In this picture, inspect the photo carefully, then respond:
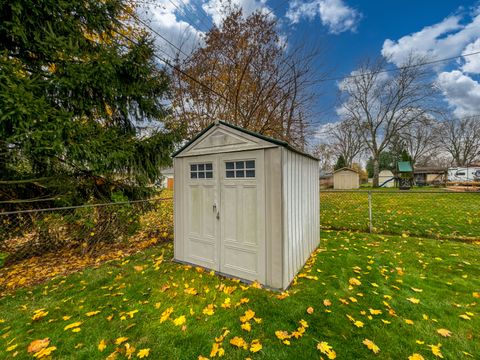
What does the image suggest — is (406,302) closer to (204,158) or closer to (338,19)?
(204,158)

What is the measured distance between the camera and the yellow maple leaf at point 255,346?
6.24ft

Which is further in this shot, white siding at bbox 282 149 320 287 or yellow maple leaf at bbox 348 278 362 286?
yellow maple leaf at bbox 348 278 362 286

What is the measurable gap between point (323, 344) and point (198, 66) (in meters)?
9.06

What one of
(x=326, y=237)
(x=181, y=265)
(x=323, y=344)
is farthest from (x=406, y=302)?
(x=181, y=265)

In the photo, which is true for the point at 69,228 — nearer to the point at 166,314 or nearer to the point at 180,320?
the point at 166,314

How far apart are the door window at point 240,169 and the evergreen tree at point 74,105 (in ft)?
7.90

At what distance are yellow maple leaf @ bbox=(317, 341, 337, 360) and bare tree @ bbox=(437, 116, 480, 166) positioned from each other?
124ft

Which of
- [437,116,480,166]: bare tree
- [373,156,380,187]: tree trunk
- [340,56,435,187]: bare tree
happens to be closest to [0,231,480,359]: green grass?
[340,56,435,187]: bare tree

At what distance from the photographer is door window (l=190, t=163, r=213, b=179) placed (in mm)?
3489

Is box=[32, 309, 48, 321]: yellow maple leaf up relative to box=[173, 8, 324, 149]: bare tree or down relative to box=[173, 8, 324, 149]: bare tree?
down

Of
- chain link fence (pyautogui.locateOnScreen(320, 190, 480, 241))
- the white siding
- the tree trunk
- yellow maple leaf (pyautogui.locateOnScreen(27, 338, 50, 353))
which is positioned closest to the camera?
yellow maple leaf (pyautogui.locateOnScreen(27, 338, 50, 353))

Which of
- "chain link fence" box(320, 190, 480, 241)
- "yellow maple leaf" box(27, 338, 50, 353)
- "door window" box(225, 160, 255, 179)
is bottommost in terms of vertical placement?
"yellow maple leaf" box(27, 338, 50, 353)

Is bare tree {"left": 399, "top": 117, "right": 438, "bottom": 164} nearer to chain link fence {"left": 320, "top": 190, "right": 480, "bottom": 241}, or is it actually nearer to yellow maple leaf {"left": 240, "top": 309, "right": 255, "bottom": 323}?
chain link fence {"left": 320, "top": 190, "right": 480, "bottom": 241}

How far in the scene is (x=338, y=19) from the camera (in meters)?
7.32
